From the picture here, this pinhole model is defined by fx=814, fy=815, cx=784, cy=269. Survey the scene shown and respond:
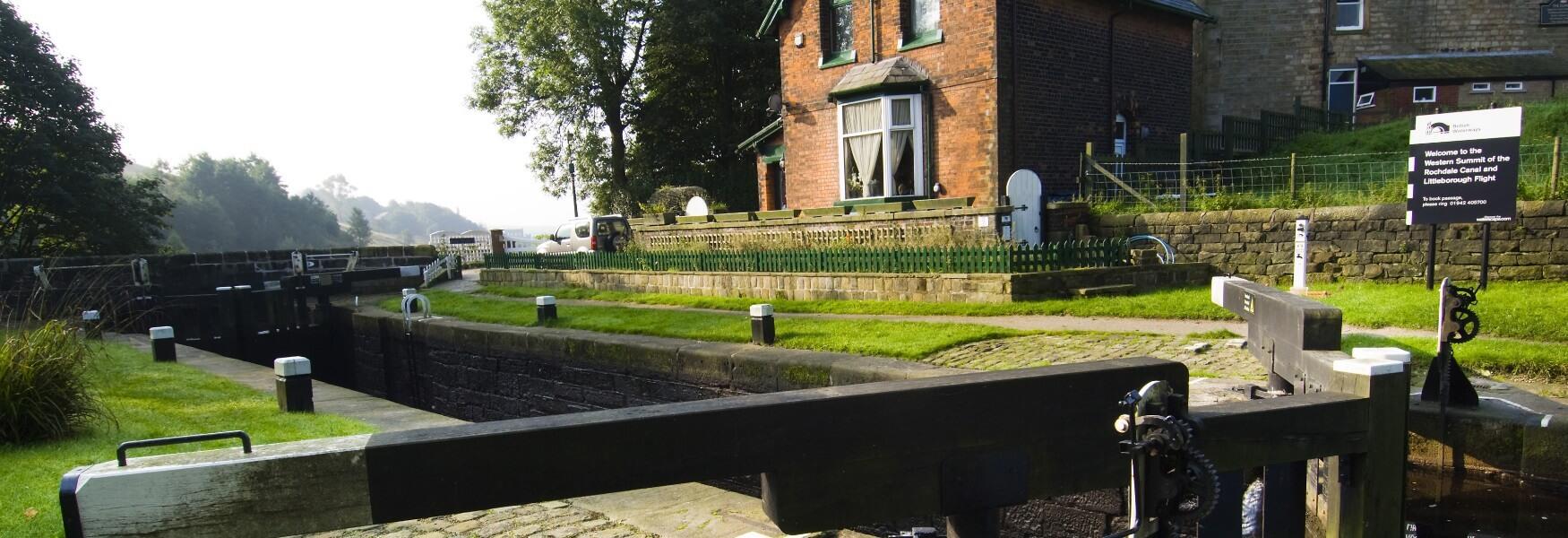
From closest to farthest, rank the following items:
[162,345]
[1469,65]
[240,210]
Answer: [162,345]
[1469,65]
[240,210]

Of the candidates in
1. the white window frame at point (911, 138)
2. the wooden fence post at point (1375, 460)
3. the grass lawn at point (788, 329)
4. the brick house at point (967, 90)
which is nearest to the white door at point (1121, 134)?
the brick house at point (967, 90)

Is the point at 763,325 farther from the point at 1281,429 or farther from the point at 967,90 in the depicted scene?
the point at 967,90

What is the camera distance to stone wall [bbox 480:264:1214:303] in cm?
1137

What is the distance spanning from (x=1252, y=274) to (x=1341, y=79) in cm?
1483

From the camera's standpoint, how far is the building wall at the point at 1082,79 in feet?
53.2

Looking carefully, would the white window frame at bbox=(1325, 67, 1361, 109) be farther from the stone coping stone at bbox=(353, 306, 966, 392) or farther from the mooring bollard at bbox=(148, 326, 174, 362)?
the mooring bollard at bbox=(148, 326, 174, 362)

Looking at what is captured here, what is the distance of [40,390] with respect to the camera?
21.6 feet

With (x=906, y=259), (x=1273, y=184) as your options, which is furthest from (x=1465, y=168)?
(x=906, y=259)

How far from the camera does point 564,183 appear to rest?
35.4m

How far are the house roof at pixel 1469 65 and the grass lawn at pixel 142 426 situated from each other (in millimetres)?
26651

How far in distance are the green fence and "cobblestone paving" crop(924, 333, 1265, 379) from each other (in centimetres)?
282

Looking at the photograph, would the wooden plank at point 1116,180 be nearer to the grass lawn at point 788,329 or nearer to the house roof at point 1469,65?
the grass lawn at point 788,329

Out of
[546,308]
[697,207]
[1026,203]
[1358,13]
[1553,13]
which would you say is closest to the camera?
[546,308]

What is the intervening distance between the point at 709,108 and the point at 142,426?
94.6 feet
